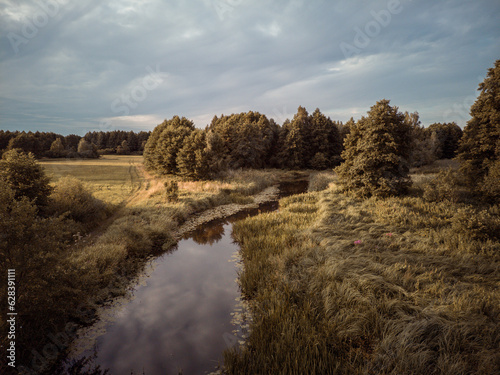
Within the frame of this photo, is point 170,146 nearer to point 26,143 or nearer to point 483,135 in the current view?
point 483,135

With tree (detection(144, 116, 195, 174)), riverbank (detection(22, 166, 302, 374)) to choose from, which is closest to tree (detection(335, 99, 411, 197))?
riverbank (detection(22, 166, 302, 374))

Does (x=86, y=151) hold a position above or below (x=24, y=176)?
above

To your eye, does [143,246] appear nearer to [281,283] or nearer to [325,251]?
[281,283]

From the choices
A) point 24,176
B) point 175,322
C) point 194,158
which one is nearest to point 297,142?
point 194,158

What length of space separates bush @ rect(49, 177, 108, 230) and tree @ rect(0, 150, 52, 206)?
110 centimetres

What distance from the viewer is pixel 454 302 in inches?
210

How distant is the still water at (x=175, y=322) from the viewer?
511 centimetres

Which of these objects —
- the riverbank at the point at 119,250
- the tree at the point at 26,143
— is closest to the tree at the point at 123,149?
the tree at the point at 26,143

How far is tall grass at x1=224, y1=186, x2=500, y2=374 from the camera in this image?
14.0 feet

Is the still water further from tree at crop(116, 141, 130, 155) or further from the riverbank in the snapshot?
tree at crop(116, 141, 130, 155)

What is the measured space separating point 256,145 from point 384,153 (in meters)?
28.9

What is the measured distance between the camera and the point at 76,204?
1301 centimetres

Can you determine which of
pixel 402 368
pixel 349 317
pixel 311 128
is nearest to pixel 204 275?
pixel 349 317

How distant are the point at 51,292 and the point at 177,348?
3.23 meters
